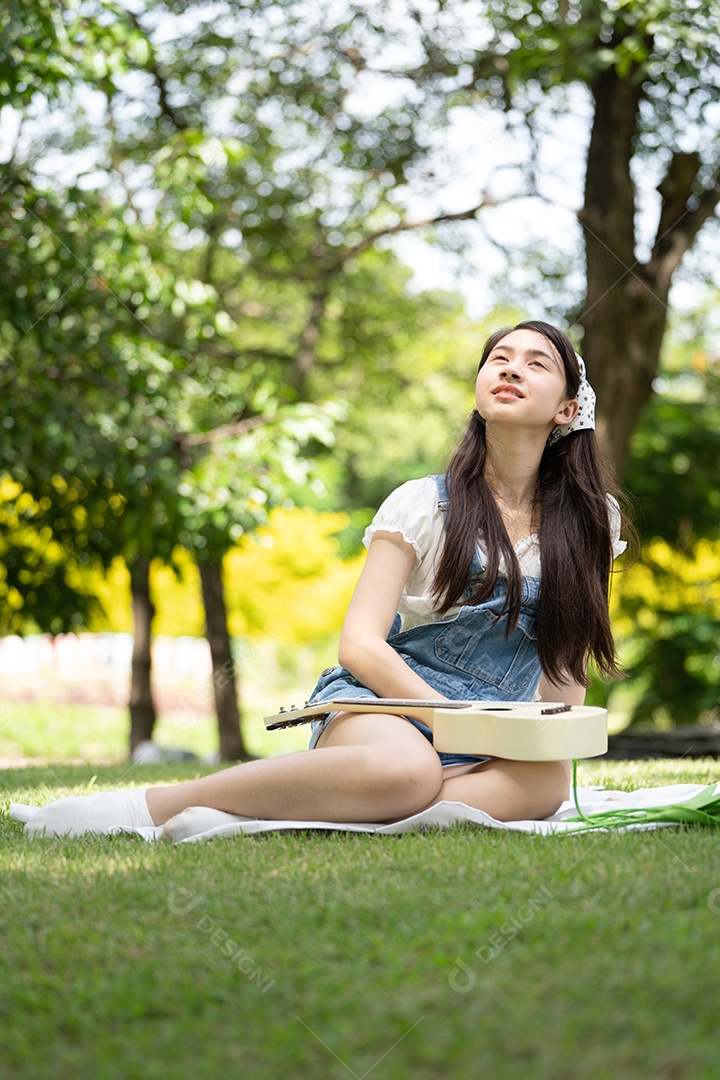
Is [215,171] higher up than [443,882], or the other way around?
[215,171]

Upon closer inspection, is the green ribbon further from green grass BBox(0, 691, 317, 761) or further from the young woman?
green grass BBox(0, 691, 317, 761)

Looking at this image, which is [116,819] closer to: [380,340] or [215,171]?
[215,171]

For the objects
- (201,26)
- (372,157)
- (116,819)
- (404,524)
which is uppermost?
(201,26)

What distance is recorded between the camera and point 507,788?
246 centimetres

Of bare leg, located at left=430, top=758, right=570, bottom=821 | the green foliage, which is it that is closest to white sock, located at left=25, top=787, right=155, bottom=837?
bare leg, located at left=430, top=758, right=570, bottom=821

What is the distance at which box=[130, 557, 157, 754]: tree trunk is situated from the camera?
858 cm

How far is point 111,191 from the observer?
812 cm

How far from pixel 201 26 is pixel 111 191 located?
1292mm

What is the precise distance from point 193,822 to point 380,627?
0.61 meters

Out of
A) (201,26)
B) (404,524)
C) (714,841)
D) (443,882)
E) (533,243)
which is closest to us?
(443,882)

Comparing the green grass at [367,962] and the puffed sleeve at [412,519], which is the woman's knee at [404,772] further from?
the puffed sleeve at [412,519]

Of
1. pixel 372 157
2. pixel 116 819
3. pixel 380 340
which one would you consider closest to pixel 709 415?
pixel 380 340

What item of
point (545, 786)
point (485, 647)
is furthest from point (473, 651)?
point (545, 786)

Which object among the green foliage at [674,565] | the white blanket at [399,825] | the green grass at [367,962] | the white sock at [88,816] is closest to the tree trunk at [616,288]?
the green foliage at [674,565]
